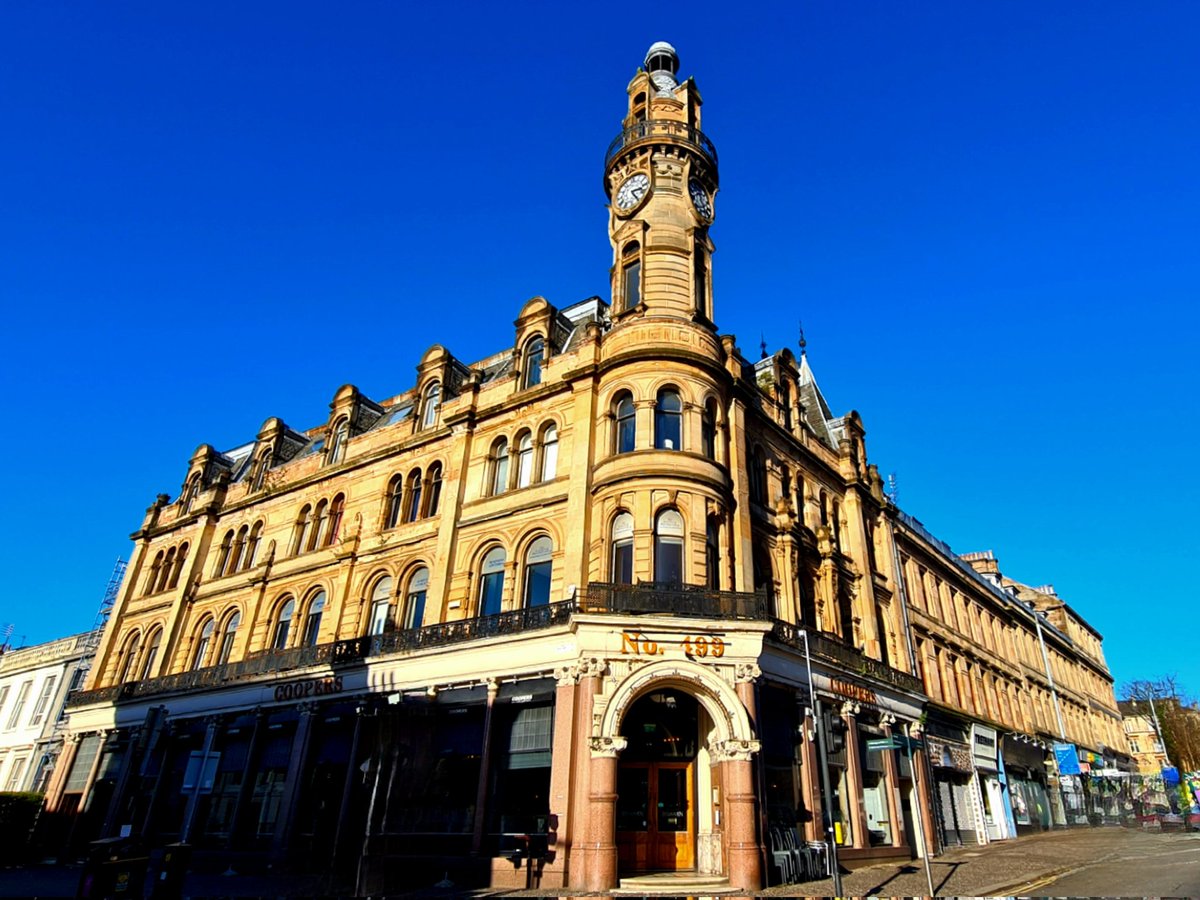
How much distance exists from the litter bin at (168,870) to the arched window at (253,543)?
21761mm

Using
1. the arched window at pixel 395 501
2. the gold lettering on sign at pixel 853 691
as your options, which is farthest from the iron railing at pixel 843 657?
the arched window at pixel 395 501

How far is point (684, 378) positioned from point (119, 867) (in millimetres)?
17885

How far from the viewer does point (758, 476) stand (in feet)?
86.5

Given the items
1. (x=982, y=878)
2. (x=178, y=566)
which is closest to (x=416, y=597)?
(x=178, y=566)

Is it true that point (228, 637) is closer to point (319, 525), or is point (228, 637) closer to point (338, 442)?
point (319, 525)

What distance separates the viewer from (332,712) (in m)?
25.0

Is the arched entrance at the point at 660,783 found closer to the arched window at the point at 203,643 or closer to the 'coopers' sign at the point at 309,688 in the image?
the 'coopers' sign at the point at 309,688

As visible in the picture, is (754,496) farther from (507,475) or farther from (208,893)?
(208,893)

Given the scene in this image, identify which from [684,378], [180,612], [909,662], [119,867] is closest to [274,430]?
[180,612]

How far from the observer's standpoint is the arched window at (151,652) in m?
34.0

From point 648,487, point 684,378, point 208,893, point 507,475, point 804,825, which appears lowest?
point 208,893

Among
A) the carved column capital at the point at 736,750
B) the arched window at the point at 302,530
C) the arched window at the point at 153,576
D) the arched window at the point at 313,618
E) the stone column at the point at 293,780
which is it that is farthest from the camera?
the arched window at the point at 153,576

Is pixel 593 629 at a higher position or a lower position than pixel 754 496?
lower

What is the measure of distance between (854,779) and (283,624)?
22297 millimetres
